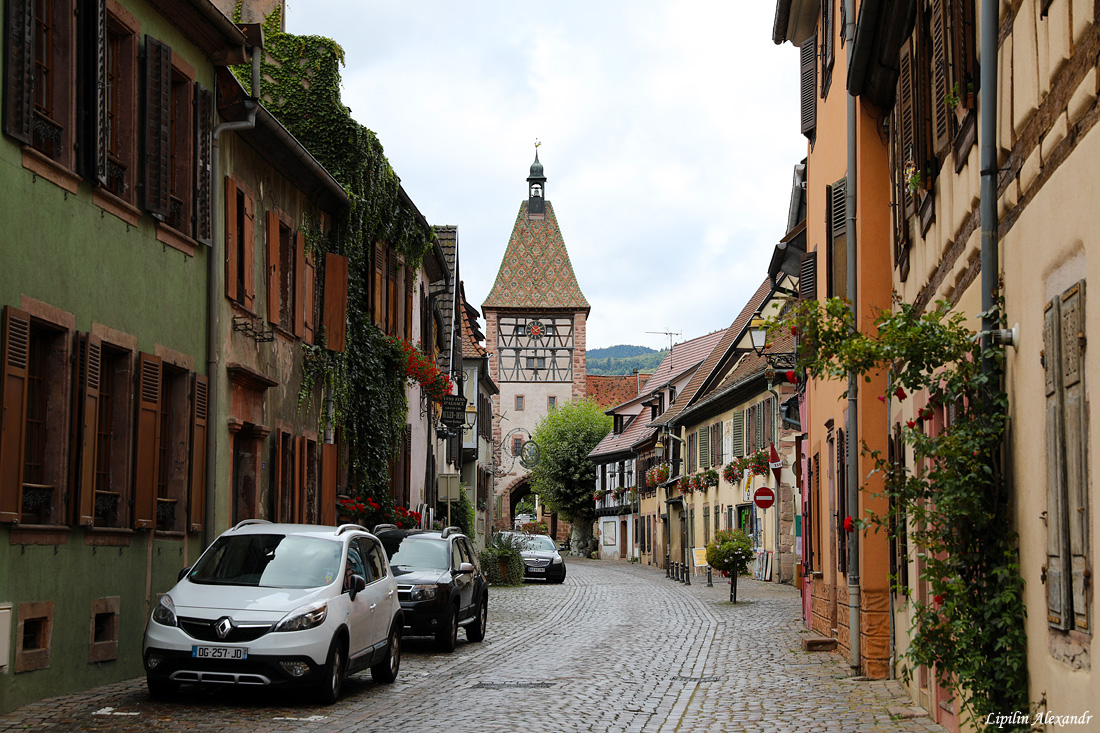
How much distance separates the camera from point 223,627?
11180 mm

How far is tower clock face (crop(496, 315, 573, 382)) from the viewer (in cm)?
9162

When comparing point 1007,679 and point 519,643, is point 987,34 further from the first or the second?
point 519,643

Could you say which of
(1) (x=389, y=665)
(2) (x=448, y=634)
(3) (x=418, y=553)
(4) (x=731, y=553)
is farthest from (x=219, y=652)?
(4) (x=731, y=553)

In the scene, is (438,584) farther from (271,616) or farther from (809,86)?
(809,86)

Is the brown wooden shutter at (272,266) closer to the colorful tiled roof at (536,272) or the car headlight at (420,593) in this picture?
the car headlight at (420,593)

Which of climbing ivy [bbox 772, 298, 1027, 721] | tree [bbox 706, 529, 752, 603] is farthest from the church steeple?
climbing ivy [bbox 772, 298, 1027, 721]

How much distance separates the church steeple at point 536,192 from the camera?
325ft

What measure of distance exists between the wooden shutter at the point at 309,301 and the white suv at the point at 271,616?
295 inches

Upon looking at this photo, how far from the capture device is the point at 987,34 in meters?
7.20

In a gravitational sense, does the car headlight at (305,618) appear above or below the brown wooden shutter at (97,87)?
below

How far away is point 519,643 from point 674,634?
10.3ft

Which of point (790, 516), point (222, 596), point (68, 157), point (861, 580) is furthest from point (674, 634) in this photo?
point (790, 516)

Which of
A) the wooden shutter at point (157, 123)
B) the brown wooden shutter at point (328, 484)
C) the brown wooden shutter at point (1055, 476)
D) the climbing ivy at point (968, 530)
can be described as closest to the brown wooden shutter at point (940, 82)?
the climbing ivy at point (968, 530)

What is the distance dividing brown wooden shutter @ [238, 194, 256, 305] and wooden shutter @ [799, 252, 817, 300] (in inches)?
311
